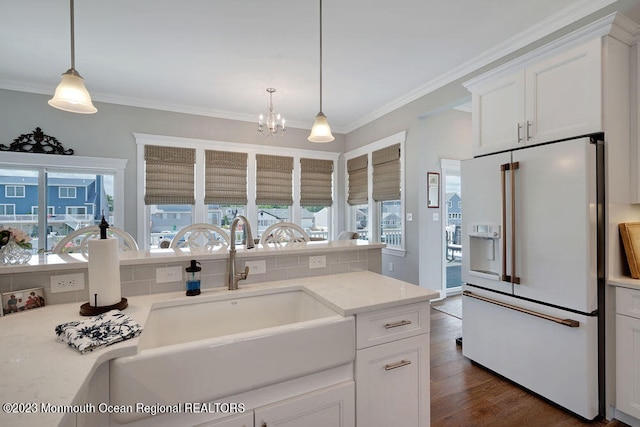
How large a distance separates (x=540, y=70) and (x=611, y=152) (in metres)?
0.71

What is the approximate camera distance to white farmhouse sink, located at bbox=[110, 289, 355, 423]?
907 mm

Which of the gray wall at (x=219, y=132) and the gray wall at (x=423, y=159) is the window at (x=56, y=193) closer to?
the gray wall at (x=219, y=132)

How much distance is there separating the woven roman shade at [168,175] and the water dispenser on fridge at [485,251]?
3.85 m

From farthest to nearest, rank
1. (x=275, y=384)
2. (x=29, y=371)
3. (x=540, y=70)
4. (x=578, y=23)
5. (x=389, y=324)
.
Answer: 1. (x=578, y=23)
2. (x=540, y=70)
3. (x=389, y=324)
4. (x=275, y=384)
5. (x=29, y=371)

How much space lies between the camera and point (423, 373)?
1.42 meters

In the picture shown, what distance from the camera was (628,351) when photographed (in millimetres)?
1730

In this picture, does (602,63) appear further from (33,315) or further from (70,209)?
(70,209)

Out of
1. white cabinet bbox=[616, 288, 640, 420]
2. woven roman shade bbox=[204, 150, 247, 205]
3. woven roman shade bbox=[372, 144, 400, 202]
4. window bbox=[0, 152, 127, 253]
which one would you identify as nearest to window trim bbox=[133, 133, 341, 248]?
woven roman shade bbox=[204, 150, 247, 205]

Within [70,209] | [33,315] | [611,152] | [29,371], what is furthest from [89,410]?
[70,209]

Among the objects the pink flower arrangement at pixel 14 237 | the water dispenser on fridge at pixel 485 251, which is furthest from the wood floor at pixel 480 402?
the pink flower arrangement at pixel 14 237

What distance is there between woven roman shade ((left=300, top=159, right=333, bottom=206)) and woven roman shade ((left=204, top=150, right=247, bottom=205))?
105 cm

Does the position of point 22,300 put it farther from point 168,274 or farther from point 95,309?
point 168,274

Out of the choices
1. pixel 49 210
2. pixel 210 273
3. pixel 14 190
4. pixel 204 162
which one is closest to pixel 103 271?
pixel 210 273

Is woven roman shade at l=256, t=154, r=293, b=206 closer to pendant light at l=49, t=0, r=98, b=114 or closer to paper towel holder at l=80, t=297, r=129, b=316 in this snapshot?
pendant light at l=49, t=0, r=98, b=114
